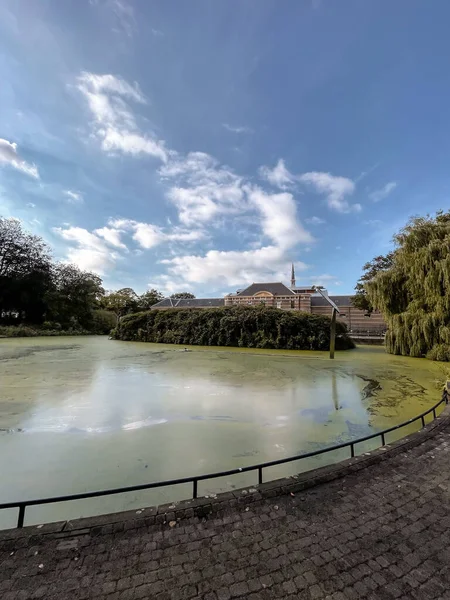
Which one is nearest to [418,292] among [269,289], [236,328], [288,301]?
[236,328]

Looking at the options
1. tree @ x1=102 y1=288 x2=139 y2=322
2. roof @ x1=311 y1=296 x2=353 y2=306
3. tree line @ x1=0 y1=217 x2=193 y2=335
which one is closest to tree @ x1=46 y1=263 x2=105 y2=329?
tree line @ x1=0 y1=217 x2=193 y2=335

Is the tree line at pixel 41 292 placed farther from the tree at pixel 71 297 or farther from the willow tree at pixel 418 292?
the willow tree at pixel 418 292

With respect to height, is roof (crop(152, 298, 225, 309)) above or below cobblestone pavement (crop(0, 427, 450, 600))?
above

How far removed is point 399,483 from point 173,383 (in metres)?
6.16

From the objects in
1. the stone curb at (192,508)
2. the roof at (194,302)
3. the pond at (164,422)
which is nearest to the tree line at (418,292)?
the pond at (164,422)

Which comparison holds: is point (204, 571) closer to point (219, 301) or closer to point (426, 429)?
point (426, 429)

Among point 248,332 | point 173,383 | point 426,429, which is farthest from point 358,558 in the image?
point 248,332

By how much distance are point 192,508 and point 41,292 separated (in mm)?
36744

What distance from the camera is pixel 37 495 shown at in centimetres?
276

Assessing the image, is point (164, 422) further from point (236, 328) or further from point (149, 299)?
point (149, 299)

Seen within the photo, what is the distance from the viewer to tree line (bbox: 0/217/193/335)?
31.2 m

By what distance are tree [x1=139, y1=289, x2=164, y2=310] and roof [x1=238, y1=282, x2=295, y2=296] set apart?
1715 centimetres

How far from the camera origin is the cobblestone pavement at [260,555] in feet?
5.02

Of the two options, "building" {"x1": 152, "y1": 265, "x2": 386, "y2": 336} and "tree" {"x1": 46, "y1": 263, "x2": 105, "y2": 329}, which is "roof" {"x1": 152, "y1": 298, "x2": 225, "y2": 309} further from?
"tree" {"x1": 46, "y1": 263, "x2": 105, "y2": 329}
